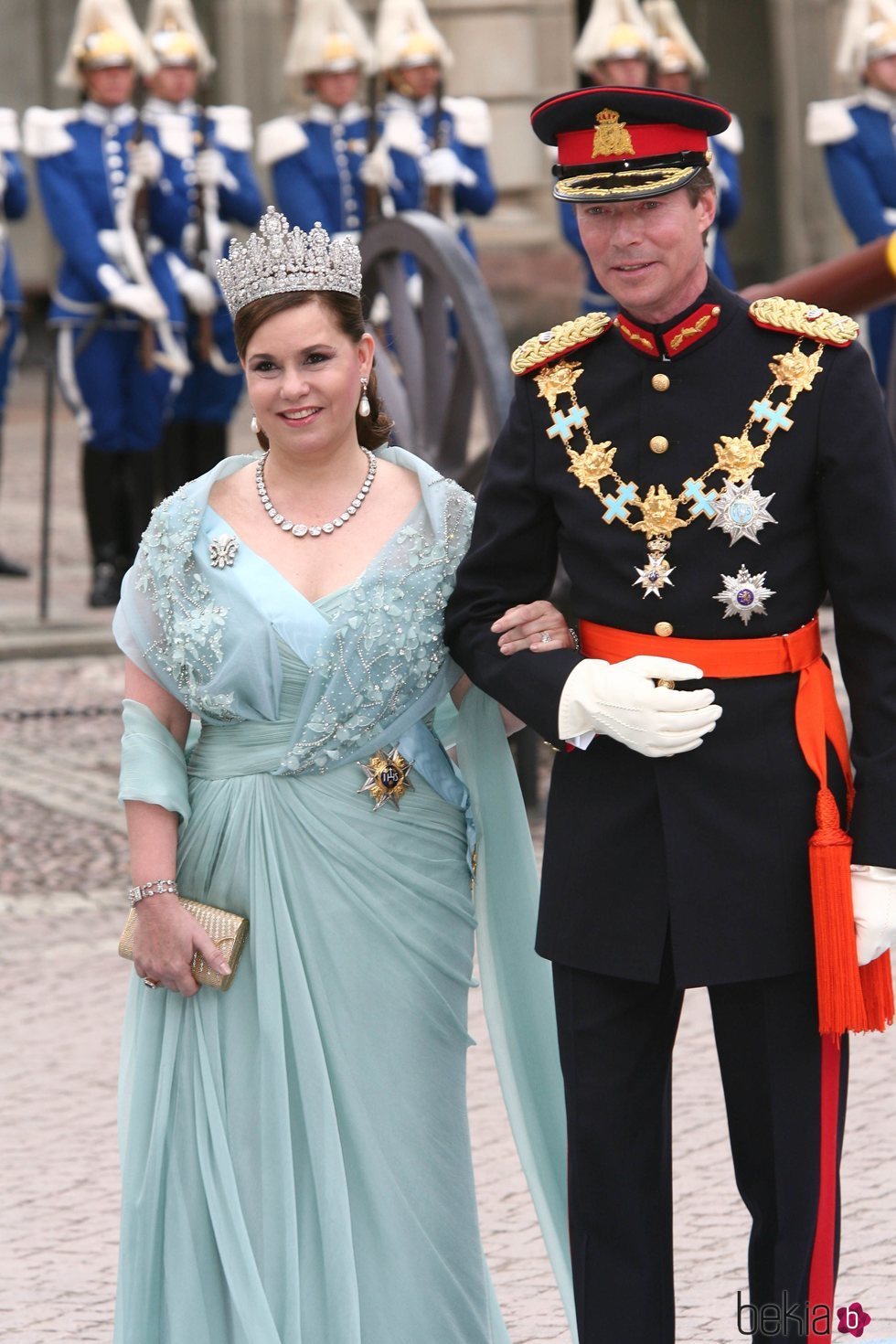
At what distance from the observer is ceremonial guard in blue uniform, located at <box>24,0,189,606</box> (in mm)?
10281

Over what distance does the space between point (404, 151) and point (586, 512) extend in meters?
8.24

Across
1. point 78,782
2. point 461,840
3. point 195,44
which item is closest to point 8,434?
point 195,44

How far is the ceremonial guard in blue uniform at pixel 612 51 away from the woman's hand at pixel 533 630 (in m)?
8.15

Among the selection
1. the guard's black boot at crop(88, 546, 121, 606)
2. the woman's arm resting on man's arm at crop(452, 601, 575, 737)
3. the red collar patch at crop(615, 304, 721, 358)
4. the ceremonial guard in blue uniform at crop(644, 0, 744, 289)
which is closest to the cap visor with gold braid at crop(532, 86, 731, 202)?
the red collar patch at crop(615, 304, 721, 358)

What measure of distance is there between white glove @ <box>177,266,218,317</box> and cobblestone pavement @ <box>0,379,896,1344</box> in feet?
11.7

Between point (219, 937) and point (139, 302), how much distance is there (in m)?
7.23

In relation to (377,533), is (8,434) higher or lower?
higher

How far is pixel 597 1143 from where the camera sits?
300cm

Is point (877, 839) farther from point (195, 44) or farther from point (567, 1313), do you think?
point (195, 44)

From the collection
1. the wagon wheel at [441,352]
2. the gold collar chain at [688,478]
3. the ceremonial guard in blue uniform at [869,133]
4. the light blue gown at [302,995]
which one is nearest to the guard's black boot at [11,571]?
the ceremonial guard in blue uniform at [869,133]

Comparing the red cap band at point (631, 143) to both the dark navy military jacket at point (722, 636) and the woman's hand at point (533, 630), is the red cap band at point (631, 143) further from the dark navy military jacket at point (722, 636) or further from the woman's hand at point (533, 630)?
the woman's hand at point (533, 630)

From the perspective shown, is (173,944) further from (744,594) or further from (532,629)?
(744,594)

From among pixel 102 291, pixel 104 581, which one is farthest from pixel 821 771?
pixel 102 291

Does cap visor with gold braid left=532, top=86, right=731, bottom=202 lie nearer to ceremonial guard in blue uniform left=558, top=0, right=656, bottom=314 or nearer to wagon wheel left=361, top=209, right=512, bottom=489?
wagon wheel left=361, top=209, right=512, bottom=489
